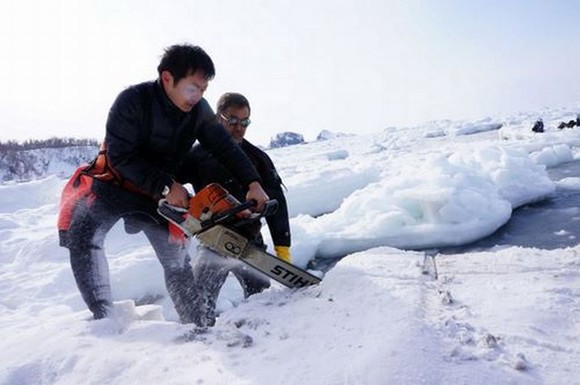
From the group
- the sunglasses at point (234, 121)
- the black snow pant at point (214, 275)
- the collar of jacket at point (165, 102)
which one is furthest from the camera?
the sunglasses at point (234, 121)

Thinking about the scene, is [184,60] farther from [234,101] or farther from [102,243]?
[102,243]

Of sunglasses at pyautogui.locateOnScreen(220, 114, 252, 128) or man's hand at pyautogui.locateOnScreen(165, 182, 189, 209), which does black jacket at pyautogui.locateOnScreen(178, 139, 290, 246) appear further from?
man's hand at pyautogui.locateOnScreen(165, 182, 189, 209)

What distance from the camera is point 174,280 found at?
2490 mm

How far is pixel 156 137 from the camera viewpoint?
221cm

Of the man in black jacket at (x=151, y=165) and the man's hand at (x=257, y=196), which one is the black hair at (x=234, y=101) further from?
the man's hand at (x=257, y=196)

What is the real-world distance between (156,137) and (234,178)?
Result: 24.7 inches

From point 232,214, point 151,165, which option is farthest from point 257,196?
point 151,165

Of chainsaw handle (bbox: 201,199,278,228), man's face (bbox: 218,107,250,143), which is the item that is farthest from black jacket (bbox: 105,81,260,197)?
man's face (bbox: 218,107,250,143)

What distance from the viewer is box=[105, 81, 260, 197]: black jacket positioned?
6.80 feet

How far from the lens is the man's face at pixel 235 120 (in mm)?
2809

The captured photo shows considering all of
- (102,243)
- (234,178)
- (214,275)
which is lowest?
(214,275)

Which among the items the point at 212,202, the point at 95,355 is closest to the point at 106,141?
the point at 212,202

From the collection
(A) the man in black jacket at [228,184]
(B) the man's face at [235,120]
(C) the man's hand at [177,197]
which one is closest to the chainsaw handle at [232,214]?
(C) the man's hand at [177,197]

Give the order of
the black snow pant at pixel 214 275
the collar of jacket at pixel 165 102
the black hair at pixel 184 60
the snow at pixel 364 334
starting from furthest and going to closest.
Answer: the black snow pant at pixel 214 275 < the collar of jacket at pixel 165 102 < the black hair at pixel 184 60 < the snow at pixel 364 334
